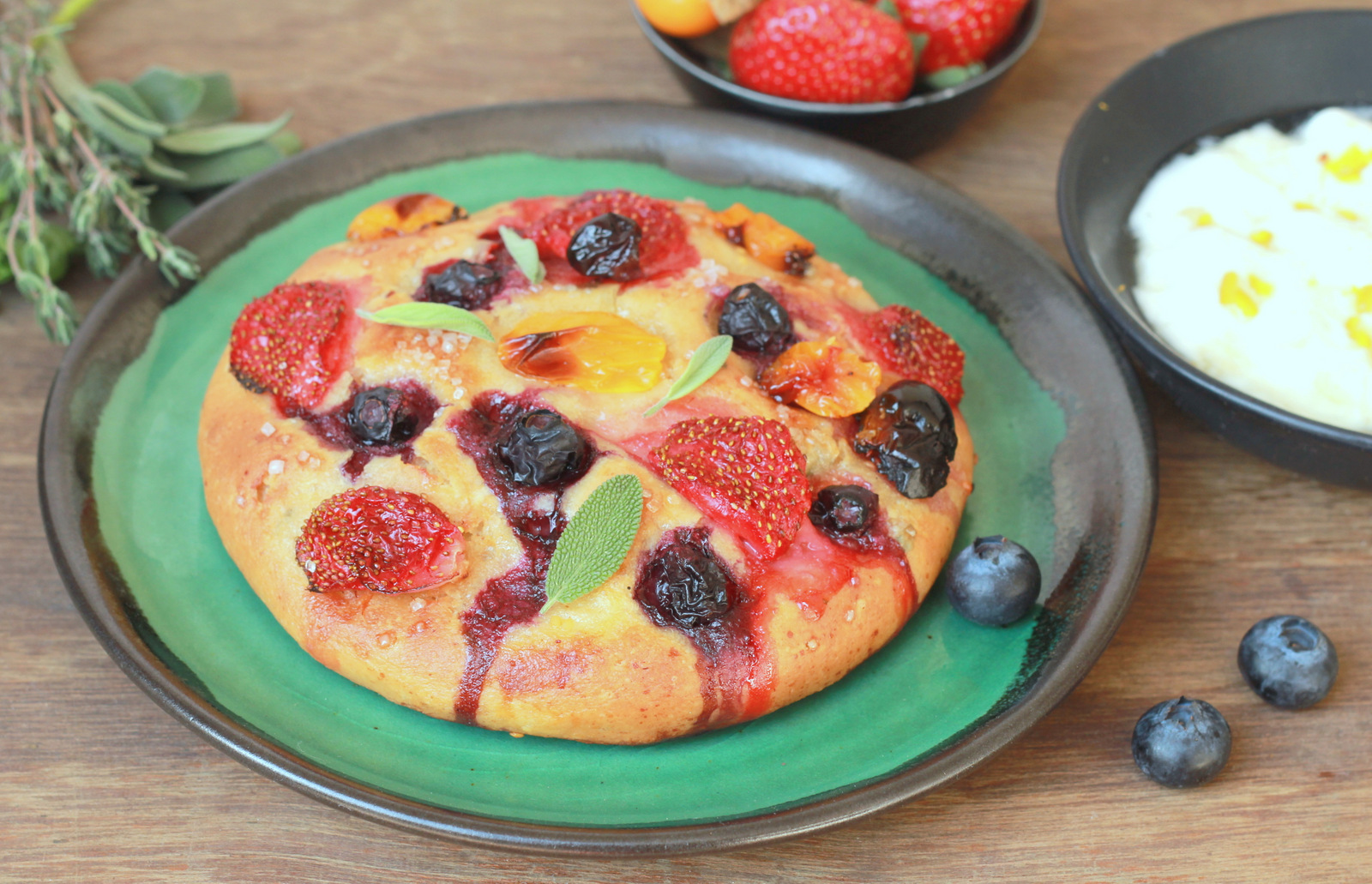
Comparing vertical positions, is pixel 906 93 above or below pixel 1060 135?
above

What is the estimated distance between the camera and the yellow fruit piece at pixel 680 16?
3.10 metres

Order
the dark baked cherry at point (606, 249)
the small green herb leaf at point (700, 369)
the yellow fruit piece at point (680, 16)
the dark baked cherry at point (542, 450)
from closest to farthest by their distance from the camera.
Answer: the dark baked cherry at point (542, 450)
the small green herb leaf at point (700, 369)
the dark baked cherry at point (606, 249)
the yellow fruit piece at point (680, 16)

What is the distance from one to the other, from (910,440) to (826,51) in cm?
143

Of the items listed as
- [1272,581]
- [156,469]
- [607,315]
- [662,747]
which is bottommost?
[1272,581]

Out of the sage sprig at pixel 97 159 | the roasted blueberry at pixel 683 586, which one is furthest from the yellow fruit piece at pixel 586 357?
the sage sprig at pixel 97 159

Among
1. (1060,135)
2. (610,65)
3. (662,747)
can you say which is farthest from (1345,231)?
(610,65)

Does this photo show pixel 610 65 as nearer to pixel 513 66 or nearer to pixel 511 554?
pixel 513 66

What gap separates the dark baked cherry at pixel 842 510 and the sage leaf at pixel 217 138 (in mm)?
2018

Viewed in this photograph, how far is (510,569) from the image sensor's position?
1962 millimetres

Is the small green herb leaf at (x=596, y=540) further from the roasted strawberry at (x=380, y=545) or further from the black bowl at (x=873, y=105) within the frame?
the black bowl at (x=873, y=105)

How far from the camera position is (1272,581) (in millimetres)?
2395

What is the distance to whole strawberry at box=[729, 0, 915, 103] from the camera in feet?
9.82

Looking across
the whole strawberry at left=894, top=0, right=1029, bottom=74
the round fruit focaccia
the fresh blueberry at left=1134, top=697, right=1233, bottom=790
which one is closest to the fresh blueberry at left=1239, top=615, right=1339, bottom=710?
the fresh blueberry at left=1134, top=697, right=1233, bottom=790

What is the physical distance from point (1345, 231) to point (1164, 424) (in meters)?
0.61
